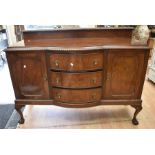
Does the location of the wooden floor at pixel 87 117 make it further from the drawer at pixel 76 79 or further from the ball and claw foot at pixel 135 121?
the drawer at pixel 76 79

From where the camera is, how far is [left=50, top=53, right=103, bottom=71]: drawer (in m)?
1.40

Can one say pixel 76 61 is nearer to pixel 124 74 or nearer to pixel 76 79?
pixel 76 79

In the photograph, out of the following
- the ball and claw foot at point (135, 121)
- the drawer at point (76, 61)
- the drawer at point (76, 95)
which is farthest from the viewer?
the ball and claw foot at point (135, 121)

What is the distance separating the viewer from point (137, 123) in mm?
1805

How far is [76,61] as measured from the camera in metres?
1.41

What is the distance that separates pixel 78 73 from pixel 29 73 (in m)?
0.46

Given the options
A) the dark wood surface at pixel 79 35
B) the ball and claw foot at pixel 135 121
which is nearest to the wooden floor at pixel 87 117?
the ball and claw foot at pixel 135 121

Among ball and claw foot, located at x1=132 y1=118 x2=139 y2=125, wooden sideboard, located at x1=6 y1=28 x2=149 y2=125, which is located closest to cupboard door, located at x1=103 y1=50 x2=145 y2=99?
wooden sideboard, located at x1=6 y1=28 x2=149 y2=125

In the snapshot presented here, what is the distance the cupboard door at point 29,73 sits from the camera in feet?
4.83

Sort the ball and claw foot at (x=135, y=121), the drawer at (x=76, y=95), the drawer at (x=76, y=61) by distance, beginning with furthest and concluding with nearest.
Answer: the ball and claw foot at (x=135, y=121) → the drawer at (x=76, y=95) → the drawer at (x=76, y=61)

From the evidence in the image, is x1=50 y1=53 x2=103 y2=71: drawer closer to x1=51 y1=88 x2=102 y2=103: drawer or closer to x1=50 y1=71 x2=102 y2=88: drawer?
x1=50 y1=71 x2=102 y2=88: drawer
